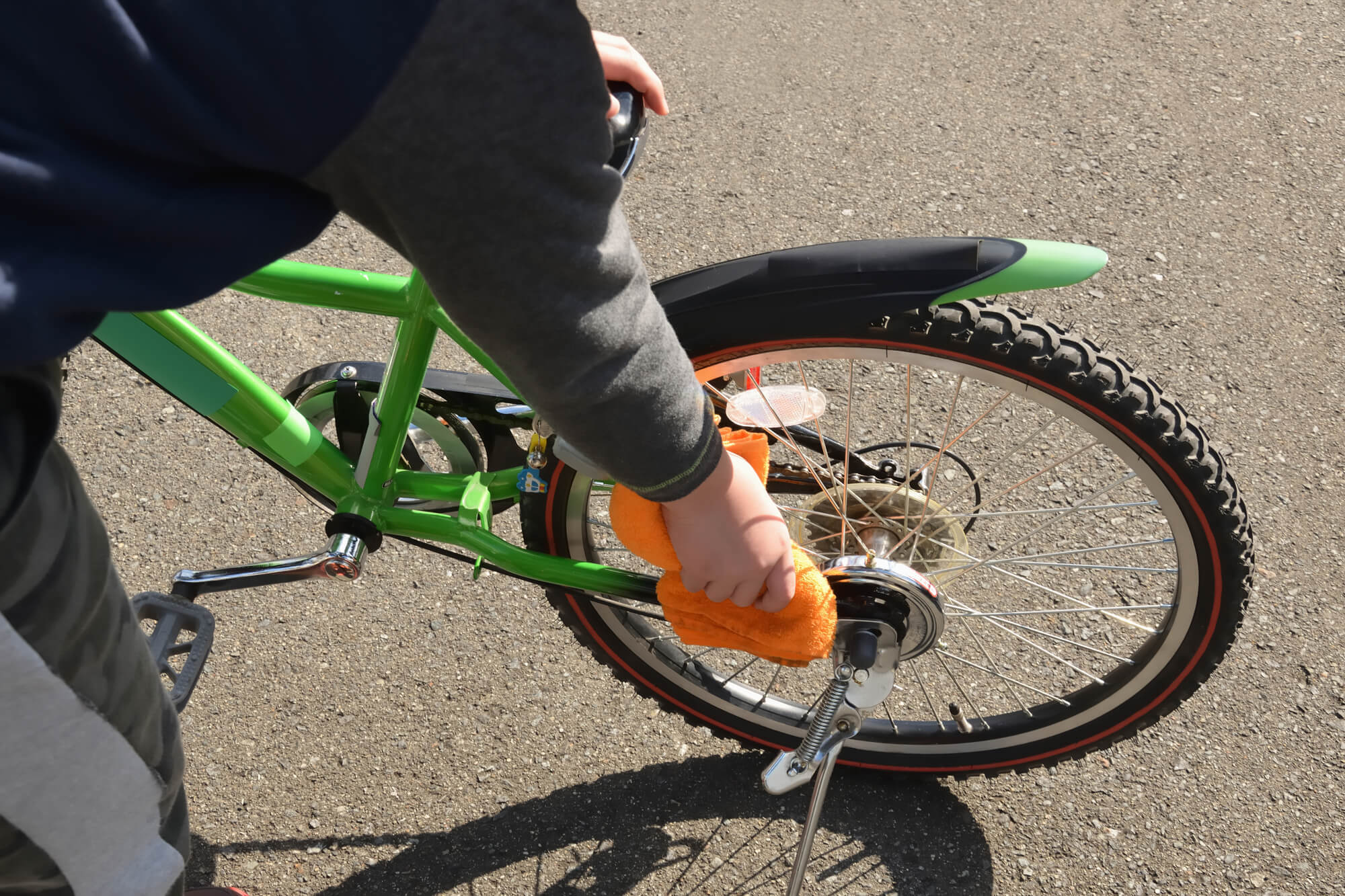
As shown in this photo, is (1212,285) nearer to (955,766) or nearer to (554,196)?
(955,766)

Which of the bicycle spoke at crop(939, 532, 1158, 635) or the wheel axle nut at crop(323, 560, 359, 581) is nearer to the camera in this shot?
the wheel axle nut at crop(323, 560, 359, 581)

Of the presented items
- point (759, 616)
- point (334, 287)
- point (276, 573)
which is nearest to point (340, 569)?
point (276, 573)

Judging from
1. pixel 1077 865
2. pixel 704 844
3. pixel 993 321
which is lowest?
pixel 704 844

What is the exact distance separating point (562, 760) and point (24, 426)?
137 cm

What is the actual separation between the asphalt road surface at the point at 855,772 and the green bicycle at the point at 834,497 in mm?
170

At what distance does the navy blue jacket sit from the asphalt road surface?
4.66 ft

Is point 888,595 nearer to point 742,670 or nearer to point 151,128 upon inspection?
point 742,670

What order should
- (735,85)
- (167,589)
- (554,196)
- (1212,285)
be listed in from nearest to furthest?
1. (554,196)
2. (167,589)
3. (1212,285)
4. (735,85)

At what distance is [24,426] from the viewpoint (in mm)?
772

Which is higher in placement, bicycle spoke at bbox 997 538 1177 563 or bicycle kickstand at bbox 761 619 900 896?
bicycle spoke at bbox 997 538 1177 563

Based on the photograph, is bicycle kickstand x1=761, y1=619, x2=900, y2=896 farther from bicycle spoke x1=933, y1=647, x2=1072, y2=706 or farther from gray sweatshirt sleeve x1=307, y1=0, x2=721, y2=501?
gray sweatshirt sleeve x1=307, y1=0, x2=721, y2=501

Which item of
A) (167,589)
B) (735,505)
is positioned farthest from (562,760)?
(735,505)

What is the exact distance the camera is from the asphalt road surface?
186 centimetres

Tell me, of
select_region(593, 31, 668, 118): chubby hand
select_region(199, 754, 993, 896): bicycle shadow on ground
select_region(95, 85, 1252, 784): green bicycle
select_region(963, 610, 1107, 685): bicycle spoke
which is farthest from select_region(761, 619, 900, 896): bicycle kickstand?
select_region(593, 31, 668, 118): chubby hand
